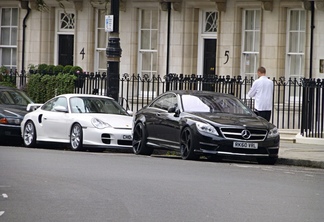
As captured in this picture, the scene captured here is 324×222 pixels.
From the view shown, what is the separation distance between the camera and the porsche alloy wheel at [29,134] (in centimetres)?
2533

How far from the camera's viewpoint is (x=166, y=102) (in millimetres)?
22266

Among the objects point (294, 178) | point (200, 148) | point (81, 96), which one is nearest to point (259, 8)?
point (81, 96)

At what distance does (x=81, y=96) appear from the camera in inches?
986

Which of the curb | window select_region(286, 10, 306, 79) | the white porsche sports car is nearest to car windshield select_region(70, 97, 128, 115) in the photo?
the white porsche sports car

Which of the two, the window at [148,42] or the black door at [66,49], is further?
the black door at [66,49]

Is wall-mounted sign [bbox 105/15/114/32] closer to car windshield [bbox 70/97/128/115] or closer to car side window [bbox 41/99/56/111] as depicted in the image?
car windshield [bbox 70/97/128/115]

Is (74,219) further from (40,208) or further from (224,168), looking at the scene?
(224,168)

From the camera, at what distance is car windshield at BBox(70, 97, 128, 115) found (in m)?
24.5

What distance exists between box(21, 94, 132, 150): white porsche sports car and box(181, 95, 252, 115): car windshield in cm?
219

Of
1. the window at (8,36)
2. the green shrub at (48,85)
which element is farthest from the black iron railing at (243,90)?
the window at (8,36)

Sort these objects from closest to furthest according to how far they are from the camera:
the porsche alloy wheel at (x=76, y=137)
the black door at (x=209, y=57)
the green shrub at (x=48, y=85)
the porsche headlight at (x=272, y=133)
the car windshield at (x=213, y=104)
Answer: the porsche headlight at (x=272, y=133)
the car windshield at (x=213, y=104)
the porsche alloy wheel at (x=76, y=137)
the black door at (x=209, y=57)
the green shrub at (x=48, y=85)

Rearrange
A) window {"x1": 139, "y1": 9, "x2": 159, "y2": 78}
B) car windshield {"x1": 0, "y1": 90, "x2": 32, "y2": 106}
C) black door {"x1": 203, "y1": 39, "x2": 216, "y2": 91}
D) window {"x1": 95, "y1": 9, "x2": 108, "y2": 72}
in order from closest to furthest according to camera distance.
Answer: car windshield {"x1": 0, "y1": 90, "x2": 32, "y2": 106} < black door {"x1": 203, "y1": 39, "x2": 216, "y2": 91} < window {"x1": 139, "y1": 9, "x2": 159, "y2": 78} < window {"x1": 95, "y1": 9, "x2": 108, "y2": 72}

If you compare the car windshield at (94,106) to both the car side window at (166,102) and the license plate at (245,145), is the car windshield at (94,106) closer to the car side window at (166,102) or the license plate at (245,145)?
the car side window at (166,102)

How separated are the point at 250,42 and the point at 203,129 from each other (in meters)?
10.3
